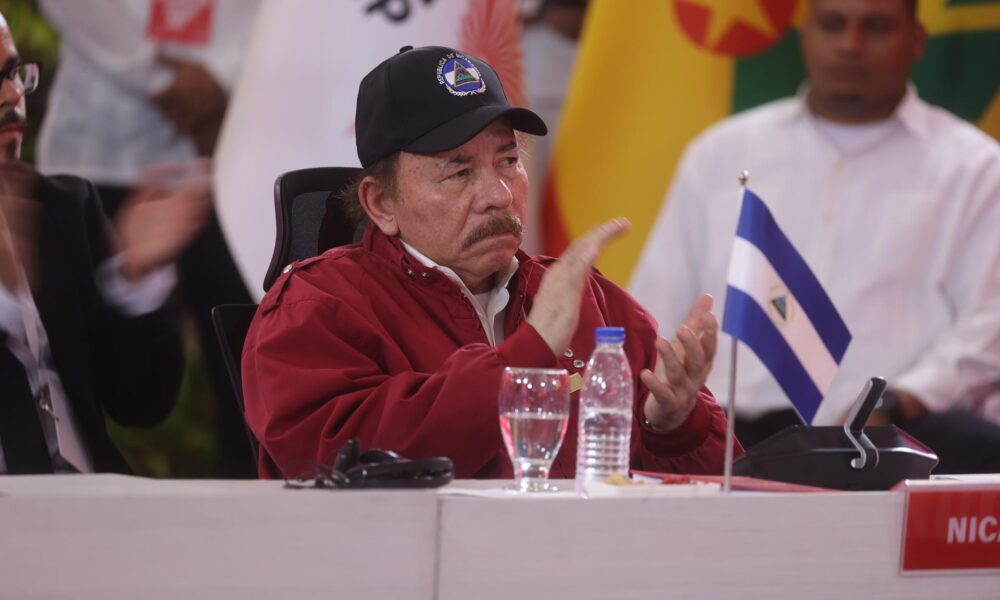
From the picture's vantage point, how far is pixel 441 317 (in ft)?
6.63

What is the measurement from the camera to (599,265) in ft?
13.0

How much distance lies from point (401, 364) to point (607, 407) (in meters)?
0.38

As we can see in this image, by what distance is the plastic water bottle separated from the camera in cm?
164

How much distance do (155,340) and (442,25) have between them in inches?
54.5

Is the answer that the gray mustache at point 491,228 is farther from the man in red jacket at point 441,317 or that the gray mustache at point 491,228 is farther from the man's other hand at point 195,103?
the man's other hand at point 195,103

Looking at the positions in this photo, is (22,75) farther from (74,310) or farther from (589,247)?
(589,247)

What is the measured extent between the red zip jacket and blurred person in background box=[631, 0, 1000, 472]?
5.64ft

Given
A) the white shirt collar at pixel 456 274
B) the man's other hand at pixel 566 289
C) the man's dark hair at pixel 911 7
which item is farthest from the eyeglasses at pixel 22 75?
the man's dark hair at pixel 911 7

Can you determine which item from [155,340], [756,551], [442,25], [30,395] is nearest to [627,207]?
[442,25]

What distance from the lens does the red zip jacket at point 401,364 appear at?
1.73 metres

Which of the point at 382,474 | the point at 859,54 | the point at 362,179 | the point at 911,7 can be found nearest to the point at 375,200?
the point at 362,179

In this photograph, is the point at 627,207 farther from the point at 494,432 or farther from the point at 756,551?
the point at 756,551

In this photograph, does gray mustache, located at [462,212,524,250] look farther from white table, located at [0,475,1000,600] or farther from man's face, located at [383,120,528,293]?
white table, located at [0,475,1000,600]

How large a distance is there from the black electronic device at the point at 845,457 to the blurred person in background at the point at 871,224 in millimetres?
2095
